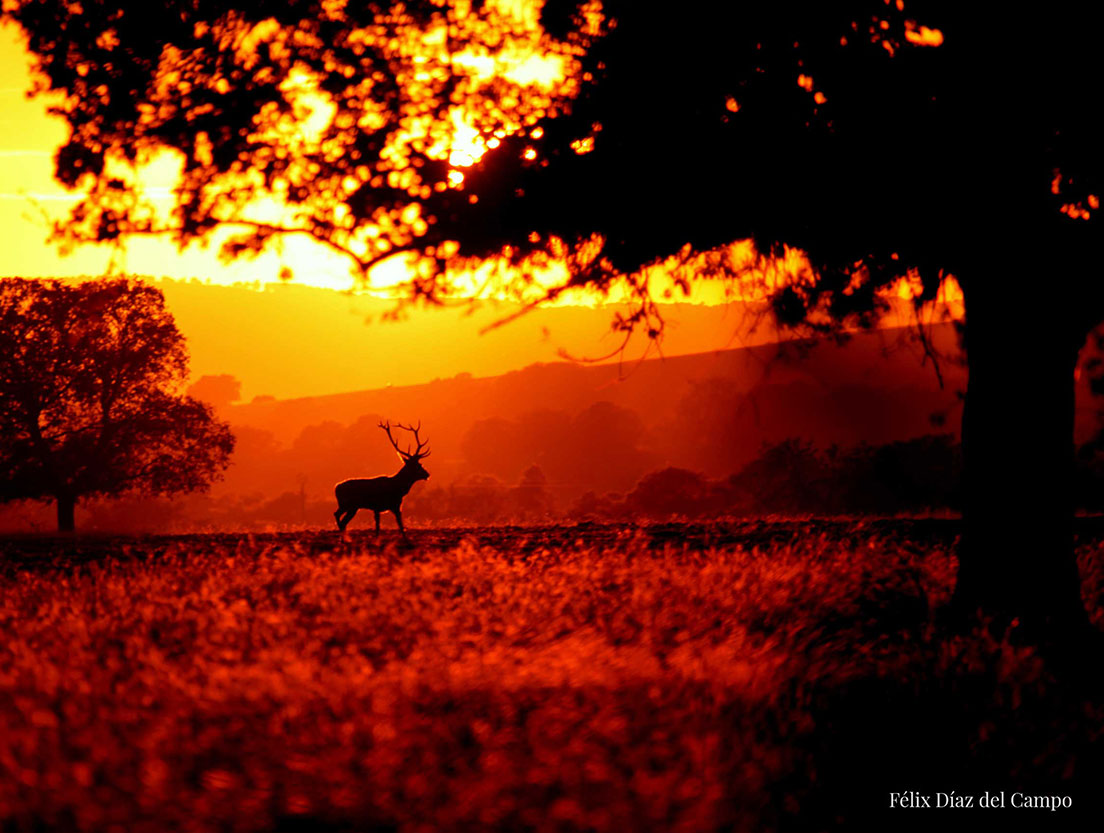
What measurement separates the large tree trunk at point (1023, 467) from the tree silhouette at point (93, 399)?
68.2 feet

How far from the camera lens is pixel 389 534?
1597 cm

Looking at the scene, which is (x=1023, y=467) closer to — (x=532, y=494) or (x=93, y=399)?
(x=93, y=399)

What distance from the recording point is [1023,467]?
8.49 metres

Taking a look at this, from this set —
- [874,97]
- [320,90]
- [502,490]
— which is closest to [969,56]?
[874,97]

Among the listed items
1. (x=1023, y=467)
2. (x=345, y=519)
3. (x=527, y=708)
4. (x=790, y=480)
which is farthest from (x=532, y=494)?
(x=527, y=708)

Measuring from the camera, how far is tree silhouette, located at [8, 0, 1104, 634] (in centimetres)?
826

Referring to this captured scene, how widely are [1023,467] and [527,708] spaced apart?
5.46m

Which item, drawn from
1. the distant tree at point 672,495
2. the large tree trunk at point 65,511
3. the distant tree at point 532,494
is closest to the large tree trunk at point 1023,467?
the large tree trunk at point 65,511

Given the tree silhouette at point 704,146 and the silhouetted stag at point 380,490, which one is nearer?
the tree silhouette at point 704,146

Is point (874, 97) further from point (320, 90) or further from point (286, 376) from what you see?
point (286, 376)

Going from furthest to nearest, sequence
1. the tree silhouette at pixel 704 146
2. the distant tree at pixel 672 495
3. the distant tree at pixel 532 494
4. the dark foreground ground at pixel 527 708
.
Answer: the distant tree at pixel 532 494 → the distant tree at pixel 672 495 → the tree silhouette at pixel 704 146 → the dark foreground ground at pixel 527 708

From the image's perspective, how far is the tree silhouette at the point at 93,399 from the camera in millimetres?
24703

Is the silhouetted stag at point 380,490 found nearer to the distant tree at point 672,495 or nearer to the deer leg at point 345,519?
the deer leg at point 345,519

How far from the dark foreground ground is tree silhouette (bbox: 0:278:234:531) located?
1760 cm
